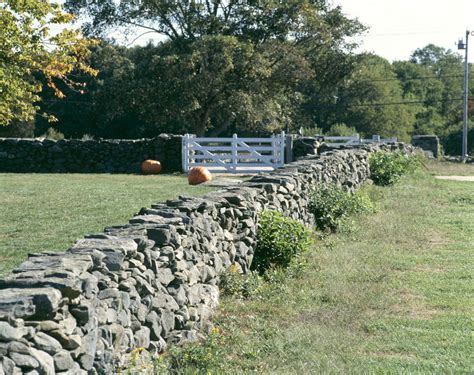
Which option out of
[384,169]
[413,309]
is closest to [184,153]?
[384,169]

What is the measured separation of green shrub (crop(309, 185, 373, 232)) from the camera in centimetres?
1292

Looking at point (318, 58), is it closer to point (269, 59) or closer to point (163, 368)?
point (269, 59)

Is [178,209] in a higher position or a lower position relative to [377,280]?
higher

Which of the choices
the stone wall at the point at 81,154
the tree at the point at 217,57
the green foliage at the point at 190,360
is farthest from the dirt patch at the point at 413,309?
the tree at the point at 217,57

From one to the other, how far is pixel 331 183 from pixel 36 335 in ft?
36.2

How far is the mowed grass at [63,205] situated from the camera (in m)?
10.8

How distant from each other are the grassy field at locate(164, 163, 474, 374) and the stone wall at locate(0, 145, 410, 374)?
367 millimetres

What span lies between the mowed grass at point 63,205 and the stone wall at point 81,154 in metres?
4.16

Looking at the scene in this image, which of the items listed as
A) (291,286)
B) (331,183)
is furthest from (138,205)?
(291,286)

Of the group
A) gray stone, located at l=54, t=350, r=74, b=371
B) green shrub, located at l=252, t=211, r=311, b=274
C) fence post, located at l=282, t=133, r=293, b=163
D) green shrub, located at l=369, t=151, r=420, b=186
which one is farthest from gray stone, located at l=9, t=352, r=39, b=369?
fence post, located at l=282, t=133, r=293, b=163

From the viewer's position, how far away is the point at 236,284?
8312 millimetres

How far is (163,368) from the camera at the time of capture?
579cm

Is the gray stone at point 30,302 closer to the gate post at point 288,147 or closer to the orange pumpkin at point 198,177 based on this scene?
the orange pumpkin at point 198,177

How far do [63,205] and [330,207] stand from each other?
193 inches
